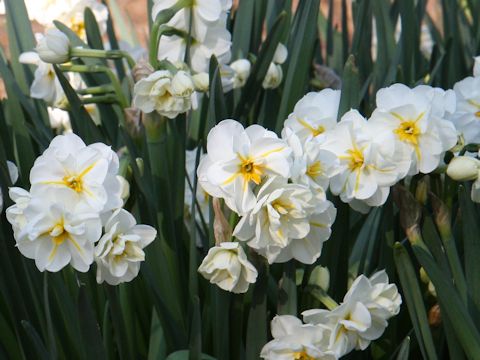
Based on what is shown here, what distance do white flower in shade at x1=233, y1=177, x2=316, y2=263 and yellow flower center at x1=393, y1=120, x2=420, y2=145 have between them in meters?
0.18

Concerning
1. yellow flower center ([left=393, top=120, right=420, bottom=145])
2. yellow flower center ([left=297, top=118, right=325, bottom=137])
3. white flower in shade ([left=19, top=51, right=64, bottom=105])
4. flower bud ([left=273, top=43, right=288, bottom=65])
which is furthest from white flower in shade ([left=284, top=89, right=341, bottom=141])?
white flower in shade ([left=19, top=51, right=64, bottom=105])

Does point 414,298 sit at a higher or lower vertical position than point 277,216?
lower

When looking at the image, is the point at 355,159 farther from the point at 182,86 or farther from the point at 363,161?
the point at 182,86

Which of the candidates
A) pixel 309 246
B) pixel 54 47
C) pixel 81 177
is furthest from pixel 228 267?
pixel 54 47

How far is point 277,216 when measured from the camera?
0.99 metres

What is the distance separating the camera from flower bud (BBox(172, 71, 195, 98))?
1.22m

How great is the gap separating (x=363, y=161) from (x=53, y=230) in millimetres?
406

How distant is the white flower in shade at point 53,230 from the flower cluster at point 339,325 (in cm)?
29

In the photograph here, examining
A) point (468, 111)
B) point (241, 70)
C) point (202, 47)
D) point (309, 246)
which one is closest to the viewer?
point (309, 246)

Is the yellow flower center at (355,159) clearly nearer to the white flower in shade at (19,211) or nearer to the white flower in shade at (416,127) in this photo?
the white flower in shade at (416,127)

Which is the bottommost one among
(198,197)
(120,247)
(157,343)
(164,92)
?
(157,343)

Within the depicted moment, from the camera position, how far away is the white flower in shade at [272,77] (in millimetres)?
1619

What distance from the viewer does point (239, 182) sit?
1.03 metres

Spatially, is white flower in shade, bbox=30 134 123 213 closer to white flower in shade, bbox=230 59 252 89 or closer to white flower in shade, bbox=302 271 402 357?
white flower in shade, bbox=302 271 402 357
